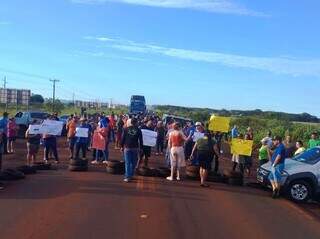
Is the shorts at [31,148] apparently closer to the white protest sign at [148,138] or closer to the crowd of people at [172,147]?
the crowd of people at [172,147]

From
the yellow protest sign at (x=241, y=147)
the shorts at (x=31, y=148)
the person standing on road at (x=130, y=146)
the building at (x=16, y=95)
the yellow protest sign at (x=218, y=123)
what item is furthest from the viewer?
the building at (x=16, y=95)

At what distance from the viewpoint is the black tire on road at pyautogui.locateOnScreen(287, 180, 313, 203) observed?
17.4 meters

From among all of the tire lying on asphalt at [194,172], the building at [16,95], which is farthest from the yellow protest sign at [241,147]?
the building at [16,95]

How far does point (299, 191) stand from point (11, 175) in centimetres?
819

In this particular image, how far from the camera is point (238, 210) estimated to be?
13.3 meters

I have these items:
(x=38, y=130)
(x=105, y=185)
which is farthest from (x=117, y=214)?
(x=38, y=130)

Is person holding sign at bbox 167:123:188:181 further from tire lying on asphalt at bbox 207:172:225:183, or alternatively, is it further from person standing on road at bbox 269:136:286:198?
person standing on road at bbox 269:136:286:198

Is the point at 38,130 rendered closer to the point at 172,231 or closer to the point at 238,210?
the point at 238,210

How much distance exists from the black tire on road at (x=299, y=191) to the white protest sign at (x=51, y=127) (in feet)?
28.4

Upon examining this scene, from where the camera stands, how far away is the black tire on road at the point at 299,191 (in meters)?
17.4

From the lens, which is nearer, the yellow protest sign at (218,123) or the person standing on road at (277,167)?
the person standing on road at (277,167)

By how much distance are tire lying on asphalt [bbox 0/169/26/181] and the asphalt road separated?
0.28 meters

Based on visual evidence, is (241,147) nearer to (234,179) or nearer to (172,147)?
(234,179)

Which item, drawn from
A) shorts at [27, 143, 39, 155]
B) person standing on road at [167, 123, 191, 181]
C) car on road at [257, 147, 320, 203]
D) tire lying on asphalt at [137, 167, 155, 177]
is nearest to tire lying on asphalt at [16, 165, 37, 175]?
shorts at [27, 143, 39, 155]
